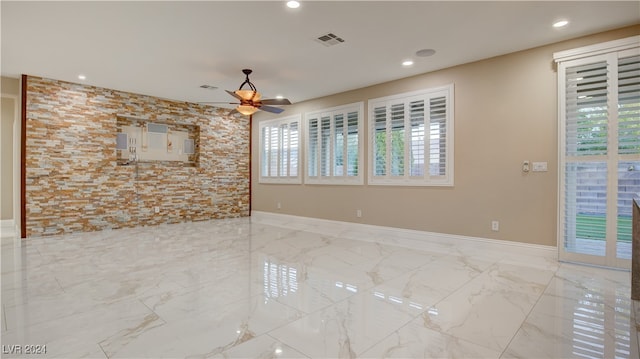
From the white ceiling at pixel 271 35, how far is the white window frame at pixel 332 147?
905mm

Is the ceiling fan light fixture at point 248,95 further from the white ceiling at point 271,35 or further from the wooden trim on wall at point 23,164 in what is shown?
the wooden trim on wall at point 23,164

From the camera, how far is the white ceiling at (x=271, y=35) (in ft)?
11.3

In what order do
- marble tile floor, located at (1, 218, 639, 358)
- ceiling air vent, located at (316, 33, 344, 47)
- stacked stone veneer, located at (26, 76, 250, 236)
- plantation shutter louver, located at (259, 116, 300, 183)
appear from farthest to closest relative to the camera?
plantation shutter louver, located at (259, 116, 300, 183) < stacked stone veneer, located at (26, 76, 250, 236) < ceiling air vent, located at (316, 33, 344, 47) < marble tile floor, located at (1, 218, 639, 358)

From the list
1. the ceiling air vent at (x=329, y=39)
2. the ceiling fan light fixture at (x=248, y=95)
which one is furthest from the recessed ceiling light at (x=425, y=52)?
the ceiling fan light fixture at (x=248, y=95)

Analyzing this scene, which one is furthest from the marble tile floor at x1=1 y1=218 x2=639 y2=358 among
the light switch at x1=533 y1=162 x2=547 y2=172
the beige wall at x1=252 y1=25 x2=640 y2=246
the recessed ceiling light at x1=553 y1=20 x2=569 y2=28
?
the recessed ceiling light at x1=553 y1=20 x2=569 y2=28

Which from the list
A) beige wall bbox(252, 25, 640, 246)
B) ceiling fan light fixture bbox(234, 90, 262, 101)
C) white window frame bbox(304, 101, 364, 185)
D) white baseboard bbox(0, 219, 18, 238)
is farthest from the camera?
white window frame bbox(304, 101, 364, 185)

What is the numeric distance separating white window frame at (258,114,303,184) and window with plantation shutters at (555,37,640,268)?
494cm

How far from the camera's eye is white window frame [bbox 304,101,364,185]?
6344mm

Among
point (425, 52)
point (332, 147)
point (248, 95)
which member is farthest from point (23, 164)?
point (425, 52)

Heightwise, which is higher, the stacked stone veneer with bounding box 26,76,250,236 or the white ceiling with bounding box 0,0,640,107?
the white ceiling with bounding box 0,0,640,107

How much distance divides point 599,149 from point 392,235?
10.3 ft

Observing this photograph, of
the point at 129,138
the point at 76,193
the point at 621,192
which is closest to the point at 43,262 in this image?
the point at 76,193

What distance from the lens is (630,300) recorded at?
110 inches

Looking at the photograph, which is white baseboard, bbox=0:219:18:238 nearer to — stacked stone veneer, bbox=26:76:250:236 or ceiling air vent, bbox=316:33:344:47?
stacked stone veneer, bbox=26:76:250:236
